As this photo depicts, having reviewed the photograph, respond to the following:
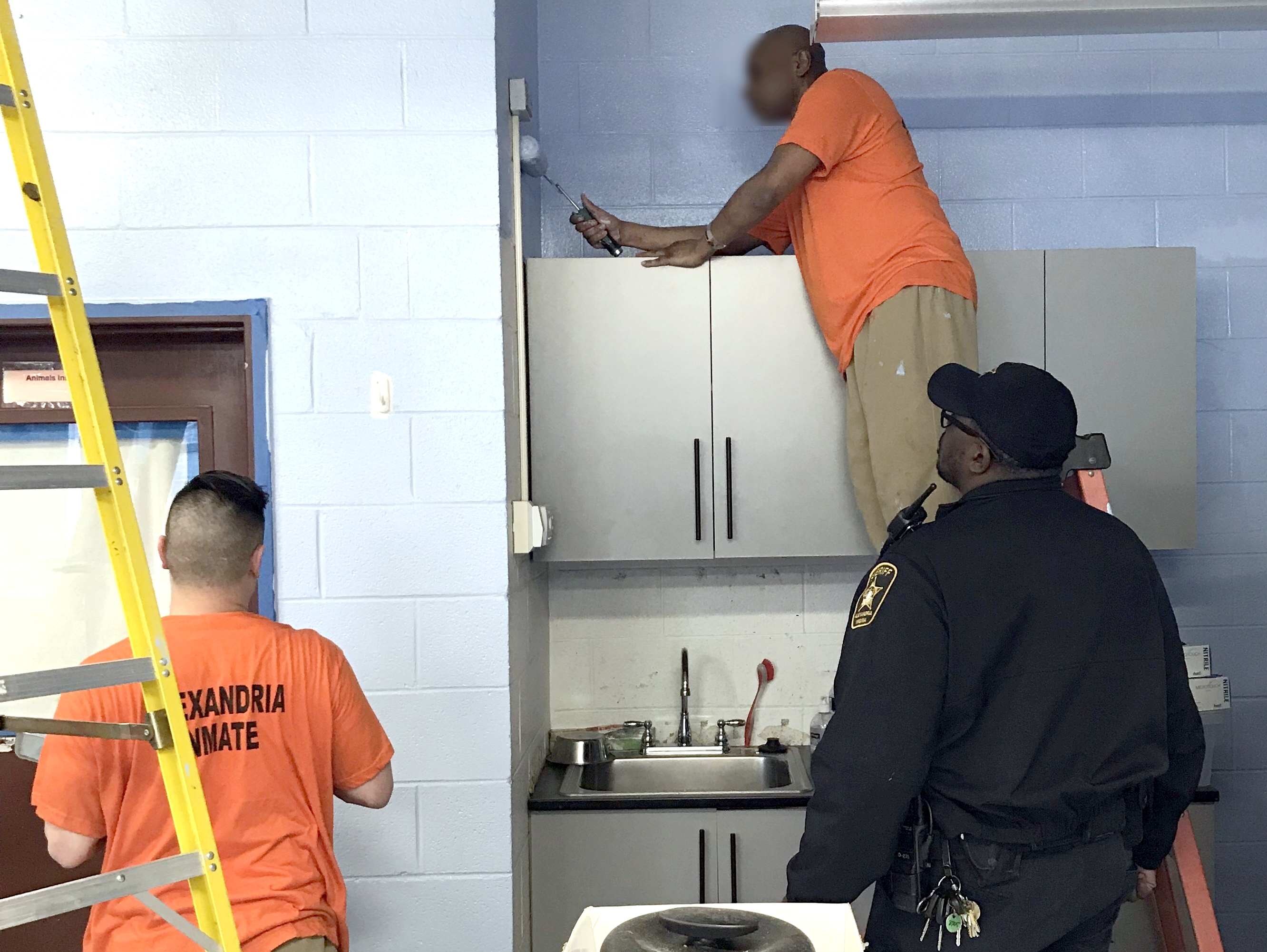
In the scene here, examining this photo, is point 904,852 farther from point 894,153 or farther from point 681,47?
point 681,47

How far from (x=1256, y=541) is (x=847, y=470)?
1.27 metres

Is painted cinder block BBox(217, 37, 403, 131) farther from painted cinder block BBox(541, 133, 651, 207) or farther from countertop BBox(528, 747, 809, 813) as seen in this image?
countertop BBox(528, 747, 809, 813)

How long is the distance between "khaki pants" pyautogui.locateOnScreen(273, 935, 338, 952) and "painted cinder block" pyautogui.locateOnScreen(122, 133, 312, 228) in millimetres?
1399

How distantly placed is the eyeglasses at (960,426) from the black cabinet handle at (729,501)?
848mm

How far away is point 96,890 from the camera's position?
1.39m

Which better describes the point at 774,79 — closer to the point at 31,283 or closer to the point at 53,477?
the point at 31,283

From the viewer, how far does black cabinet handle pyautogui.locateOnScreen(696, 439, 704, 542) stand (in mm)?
2914

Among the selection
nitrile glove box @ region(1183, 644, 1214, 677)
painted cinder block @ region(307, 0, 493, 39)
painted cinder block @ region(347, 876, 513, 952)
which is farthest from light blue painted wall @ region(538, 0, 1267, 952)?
painted cinder block @ region(347, 876, 513, 952)

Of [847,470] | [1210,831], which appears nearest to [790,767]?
[847,470]

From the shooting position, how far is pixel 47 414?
8.13ft

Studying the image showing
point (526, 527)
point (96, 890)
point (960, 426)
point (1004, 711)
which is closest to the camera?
point (96, 890)

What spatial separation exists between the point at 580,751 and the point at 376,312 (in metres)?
1.34

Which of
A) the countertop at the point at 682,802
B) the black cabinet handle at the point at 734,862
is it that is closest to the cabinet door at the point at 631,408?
the countertop at the point at 682,802

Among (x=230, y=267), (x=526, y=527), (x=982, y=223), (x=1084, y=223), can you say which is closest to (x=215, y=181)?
(x=230, y=267)
